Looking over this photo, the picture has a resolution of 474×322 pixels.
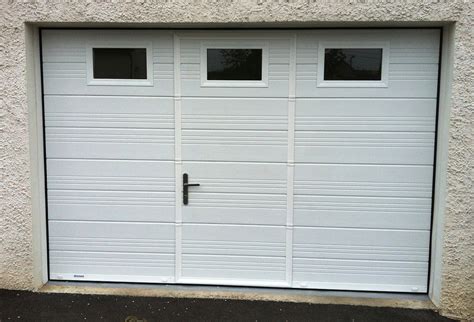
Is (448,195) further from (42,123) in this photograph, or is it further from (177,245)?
(42,123)

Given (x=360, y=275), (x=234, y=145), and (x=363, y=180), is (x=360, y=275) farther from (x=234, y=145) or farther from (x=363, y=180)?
(x=234, y=145)

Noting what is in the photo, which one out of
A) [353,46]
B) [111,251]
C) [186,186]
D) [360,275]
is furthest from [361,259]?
[111,251]

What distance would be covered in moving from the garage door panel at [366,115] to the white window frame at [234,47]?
445mm

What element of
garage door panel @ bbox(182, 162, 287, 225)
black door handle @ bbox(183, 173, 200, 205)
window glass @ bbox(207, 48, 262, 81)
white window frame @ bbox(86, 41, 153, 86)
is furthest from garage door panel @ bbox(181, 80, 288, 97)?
black door handle @ bbox(183, 173, 200, 205)

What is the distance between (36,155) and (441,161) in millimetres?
3926

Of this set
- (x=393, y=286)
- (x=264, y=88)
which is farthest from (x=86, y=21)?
(x=393, y=286)

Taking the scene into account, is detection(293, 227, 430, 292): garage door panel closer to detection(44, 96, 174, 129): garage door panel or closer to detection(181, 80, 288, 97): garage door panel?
detection(181, 80, 288, 97): garage door panel

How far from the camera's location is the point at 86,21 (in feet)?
12.8

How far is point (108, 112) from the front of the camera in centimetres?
421

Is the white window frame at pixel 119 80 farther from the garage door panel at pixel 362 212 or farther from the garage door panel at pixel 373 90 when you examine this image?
the garage door panel at pixel 362 212

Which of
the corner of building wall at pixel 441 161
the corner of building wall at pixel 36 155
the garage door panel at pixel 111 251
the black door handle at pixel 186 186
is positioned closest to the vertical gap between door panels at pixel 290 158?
the black door handle at pixel 186 186

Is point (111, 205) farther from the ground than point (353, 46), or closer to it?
closer to it

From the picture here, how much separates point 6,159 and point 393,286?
4033 mm

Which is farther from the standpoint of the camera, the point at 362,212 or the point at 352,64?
the point at 362,212
